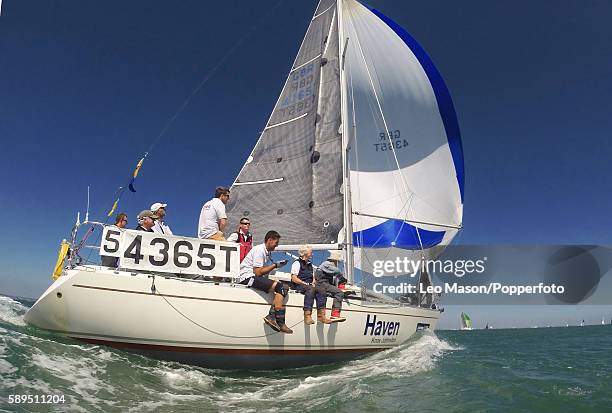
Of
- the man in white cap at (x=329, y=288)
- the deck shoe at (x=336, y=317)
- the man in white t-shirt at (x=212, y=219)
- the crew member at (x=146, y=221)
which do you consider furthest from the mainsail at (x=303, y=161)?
the crew member at (x=146, y=221)

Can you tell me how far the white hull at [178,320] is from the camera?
203 inches

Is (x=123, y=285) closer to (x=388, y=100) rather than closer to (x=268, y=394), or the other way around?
(x=268, y=394)

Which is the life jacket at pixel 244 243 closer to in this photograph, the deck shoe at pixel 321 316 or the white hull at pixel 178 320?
the white hull at pixel 178 320

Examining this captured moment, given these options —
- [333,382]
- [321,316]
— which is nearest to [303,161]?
[321,316]

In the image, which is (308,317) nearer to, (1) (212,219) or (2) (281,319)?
(2) (281,319)

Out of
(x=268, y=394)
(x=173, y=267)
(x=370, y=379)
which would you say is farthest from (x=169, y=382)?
(x=370, y=379)

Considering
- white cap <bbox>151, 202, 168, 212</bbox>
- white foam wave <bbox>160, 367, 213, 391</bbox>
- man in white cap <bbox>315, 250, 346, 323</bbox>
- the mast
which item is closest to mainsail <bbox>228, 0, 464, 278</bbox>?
the mast

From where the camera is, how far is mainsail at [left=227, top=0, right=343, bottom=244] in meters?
9.84

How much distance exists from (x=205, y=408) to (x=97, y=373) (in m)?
1.56

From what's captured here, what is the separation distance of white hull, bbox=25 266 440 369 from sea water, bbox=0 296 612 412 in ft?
0.70

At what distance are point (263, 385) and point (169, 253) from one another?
246cm

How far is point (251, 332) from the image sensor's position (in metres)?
5.84

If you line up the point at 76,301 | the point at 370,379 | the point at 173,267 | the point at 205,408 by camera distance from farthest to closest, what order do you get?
the point at 173,267 < the point at 370,379 < the point at 76,301 < the point at 205,408

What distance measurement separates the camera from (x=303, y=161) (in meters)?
10.6
